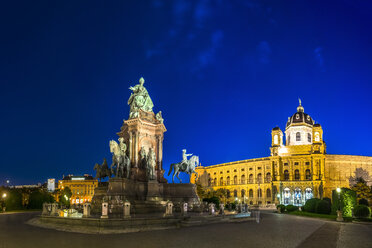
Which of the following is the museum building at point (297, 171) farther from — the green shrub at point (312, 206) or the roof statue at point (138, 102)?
the roof statue at point (138, 102)

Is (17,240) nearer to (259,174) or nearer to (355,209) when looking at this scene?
(355,209)

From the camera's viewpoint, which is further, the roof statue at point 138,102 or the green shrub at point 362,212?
the roof statue at point 138,102

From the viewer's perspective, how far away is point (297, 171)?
307 feet

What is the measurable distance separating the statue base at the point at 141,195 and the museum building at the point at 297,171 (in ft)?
181

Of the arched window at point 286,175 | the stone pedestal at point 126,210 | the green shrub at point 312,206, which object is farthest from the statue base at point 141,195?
the arched window at point 286,175

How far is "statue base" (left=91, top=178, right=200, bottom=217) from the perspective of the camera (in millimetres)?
26062

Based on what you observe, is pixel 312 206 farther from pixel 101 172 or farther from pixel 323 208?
pixel 101 172

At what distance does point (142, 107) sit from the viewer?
3366cm

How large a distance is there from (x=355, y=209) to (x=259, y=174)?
6882 cm

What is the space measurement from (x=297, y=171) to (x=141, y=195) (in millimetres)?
73666

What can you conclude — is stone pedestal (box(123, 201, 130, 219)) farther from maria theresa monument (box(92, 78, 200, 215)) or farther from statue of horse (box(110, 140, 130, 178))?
statue of horse (box(110, 140, 130, 178))

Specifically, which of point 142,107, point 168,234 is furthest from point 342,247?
point 142,107

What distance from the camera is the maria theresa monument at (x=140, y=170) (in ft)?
89.8

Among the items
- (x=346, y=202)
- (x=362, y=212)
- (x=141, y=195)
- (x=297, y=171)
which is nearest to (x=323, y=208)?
(x=346, y=202)
